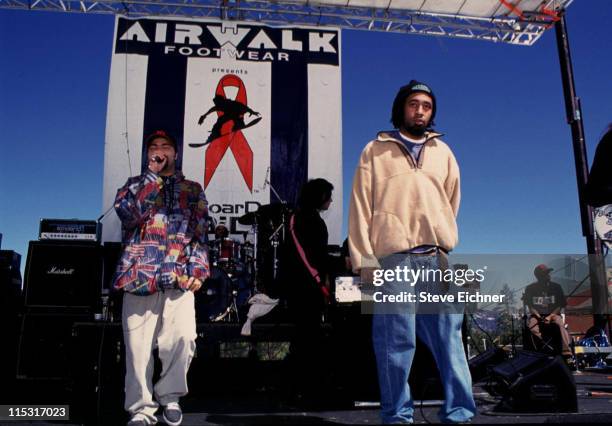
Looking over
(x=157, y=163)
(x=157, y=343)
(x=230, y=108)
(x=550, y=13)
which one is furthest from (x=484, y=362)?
(x=550, y=13)

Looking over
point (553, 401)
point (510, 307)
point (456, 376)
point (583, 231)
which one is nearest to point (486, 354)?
point (510, 307)

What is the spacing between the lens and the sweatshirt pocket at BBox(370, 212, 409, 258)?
2.37m

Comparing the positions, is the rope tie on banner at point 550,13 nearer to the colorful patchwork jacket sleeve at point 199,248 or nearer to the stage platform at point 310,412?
the stage platform at point 310,412

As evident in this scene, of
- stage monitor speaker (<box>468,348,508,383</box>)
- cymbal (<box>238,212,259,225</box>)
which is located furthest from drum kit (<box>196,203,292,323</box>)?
stage monitor speaker (<box>468,348,508,383</box>)

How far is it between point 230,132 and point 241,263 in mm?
1772

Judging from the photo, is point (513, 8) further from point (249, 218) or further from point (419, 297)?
point (419, 297)

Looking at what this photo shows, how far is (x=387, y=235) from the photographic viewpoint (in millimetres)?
2395

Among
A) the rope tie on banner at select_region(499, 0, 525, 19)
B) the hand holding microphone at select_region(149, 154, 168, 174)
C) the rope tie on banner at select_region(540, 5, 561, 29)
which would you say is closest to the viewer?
the hand holding microphone at select_region(149, 154, 168, 174)

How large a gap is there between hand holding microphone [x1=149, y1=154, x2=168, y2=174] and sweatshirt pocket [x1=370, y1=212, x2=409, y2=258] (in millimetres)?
1215

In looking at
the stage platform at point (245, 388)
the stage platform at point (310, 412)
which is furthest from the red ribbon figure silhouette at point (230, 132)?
the stage platform at point (310, 412)

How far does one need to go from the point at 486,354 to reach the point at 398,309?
242 centimetres

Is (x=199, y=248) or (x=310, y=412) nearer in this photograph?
(x=199, y=248)

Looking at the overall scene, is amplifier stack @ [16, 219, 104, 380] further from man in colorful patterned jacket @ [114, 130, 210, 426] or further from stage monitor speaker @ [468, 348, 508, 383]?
stage monitor speaker @ [468, 348, 508, 383]

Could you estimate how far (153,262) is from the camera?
2598 millimetres
